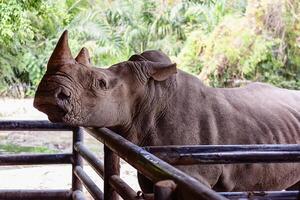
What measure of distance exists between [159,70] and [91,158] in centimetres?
66

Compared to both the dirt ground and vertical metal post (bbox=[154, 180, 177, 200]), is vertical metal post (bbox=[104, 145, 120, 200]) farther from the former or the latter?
the dirt ground

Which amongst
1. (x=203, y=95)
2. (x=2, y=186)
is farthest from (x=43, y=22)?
(x=203, y=95)

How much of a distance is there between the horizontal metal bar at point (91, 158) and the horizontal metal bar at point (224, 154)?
2.88 ft

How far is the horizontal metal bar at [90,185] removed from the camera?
2.95m

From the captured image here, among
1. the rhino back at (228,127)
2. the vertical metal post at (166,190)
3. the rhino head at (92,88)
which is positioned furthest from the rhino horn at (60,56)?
the vertical metal post at (166,190)

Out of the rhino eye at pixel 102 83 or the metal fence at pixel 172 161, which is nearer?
the metal fence at pixel 172 161

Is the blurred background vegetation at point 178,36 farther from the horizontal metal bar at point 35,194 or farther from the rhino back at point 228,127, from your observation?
the rhino back at point 228,127

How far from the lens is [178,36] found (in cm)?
1762

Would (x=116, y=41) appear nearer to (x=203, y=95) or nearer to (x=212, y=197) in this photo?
(x=203, y=95)

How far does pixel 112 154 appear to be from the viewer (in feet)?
8.49

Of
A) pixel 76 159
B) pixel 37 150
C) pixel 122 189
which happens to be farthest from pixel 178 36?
pixel 122 189

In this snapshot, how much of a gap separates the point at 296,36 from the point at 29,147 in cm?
717

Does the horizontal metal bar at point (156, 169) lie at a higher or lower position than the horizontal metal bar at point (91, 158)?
higher

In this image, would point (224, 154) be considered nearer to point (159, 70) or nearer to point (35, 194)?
point (159, 70)
